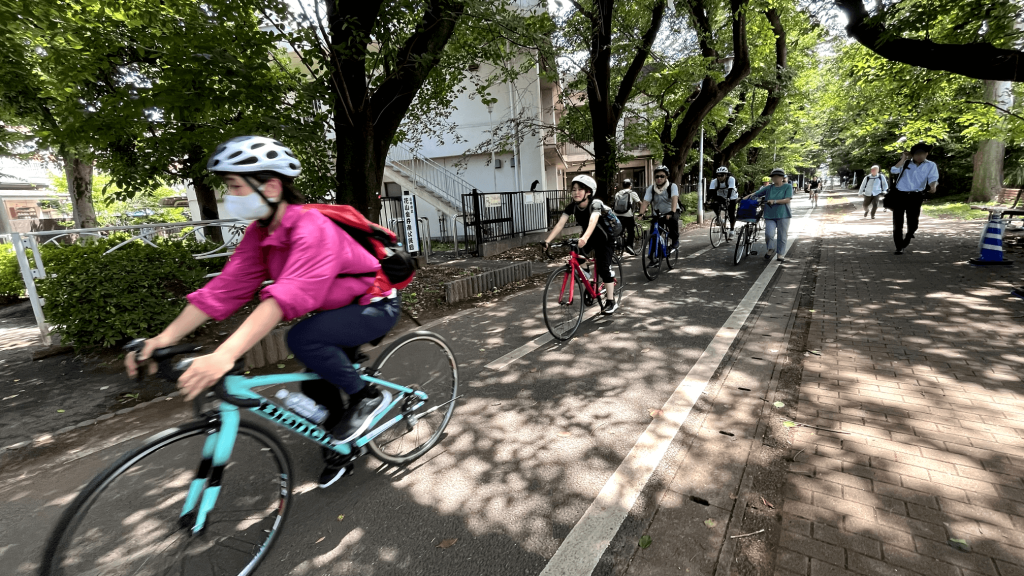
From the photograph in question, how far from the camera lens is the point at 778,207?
8.96 meters

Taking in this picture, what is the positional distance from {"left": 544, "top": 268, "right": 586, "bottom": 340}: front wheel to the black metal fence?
6.61 metres

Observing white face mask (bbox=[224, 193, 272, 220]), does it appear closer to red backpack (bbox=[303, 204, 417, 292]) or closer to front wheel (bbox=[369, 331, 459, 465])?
red backpack (bbox=[303, 204, 417, 292])

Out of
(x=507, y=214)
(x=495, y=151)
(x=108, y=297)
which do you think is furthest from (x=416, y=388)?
(x=495, y=151)

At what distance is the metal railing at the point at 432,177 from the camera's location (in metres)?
16.1

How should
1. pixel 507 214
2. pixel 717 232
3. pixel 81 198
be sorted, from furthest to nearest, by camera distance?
pixel 507 214
pixel 717 232
pixel 81 198

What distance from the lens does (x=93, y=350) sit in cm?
522

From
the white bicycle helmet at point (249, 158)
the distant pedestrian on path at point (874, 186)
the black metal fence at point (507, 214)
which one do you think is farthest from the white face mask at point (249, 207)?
the distant pedestrian on path at point (874, 186)

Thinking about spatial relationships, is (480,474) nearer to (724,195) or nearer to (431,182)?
(724,195)

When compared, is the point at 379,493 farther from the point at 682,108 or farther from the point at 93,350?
the point at 682,108

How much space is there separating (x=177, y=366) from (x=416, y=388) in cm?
152

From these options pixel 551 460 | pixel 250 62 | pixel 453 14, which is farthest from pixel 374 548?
pixel 453 14

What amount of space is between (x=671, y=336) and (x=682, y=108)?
51.3ft

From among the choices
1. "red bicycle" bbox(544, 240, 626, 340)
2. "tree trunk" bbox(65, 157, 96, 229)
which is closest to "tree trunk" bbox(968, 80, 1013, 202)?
"red bicycle" bbox(544, 240, 626, 340)

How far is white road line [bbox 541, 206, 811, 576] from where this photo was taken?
2072mm
